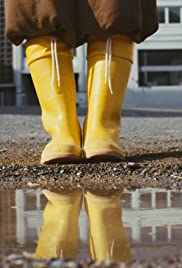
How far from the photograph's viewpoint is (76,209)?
272cm

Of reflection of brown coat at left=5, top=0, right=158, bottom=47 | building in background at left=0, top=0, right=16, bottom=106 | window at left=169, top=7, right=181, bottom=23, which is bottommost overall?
building in background at left=0, top=0, right=16, bottom=106

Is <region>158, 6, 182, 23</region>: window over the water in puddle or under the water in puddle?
over

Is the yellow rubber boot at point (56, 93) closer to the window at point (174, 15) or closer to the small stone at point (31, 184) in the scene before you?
the small stone at point (31, 184)

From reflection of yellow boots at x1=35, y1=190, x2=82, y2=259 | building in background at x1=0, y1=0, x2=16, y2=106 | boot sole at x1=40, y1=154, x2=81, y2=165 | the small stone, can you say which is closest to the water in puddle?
reflection of yellow boots at x1=35, y1=190, x2=82, y2=259

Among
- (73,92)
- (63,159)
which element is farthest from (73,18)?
(63,159)

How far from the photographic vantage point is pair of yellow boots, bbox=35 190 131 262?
6.64 ft

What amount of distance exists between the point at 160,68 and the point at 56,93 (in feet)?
93.5

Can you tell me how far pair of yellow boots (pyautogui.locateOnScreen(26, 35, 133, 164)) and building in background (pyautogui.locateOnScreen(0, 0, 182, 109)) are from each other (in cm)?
2666

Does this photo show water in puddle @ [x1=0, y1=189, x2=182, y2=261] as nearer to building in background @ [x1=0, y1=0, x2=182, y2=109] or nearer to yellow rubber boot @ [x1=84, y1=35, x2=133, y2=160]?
yellow rubber boot @ [x1=84, y1=35, x2=133, y2=160]

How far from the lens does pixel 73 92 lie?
3830 mm

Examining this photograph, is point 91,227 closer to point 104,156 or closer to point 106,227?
point 106,227

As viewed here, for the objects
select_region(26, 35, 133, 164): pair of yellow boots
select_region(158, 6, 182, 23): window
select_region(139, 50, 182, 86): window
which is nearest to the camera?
select_region(26, 35, 133, 164): pair of yellow boots

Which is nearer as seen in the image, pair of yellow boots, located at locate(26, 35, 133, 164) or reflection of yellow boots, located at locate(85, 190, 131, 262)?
reflection of yellow boots, located at locate(85, 190, 131, 262)

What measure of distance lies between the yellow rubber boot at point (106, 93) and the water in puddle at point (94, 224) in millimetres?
611
